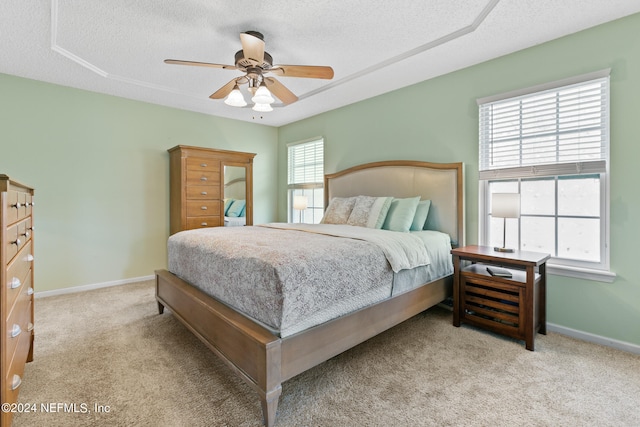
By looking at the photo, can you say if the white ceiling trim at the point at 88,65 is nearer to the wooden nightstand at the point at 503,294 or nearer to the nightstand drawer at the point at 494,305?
the wooden nightstand at the point at 503,294

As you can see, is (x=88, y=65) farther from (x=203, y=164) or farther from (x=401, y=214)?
(x=401, y=214)

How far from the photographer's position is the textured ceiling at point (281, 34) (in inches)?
84.4

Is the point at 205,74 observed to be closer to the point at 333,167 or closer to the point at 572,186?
the point at 333,167

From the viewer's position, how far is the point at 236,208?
4.56 meters

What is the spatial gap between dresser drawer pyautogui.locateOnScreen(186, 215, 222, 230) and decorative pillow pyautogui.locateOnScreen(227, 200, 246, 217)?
0.21m

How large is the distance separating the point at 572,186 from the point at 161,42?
12.4 ft

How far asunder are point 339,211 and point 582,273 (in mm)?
2320

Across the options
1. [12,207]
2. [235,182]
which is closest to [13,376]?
[12,207]

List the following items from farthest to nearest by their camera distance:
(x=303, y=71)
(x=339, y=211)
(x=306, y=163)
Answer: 1. (x=306, y=163)
2. (x=339, y=211)
3. (x=303, y=71)

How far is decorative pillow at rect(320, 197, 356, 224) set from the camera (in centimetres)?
356

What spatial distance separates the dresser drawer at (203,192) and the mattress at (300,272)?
165 centimetres

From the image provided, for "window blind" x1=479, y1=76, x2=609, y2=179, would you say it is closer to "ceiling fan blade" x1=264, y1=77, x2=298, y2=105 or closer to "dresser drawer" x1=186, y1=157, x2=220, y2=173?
"ceiling fan blade" x1=264, y1=77, x2=298, y2=105

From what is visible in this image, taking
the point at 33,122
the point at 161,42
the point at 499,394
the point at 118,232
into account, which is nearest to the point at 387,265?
the point at 499,394

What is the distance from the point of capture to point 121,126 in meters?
3.95
